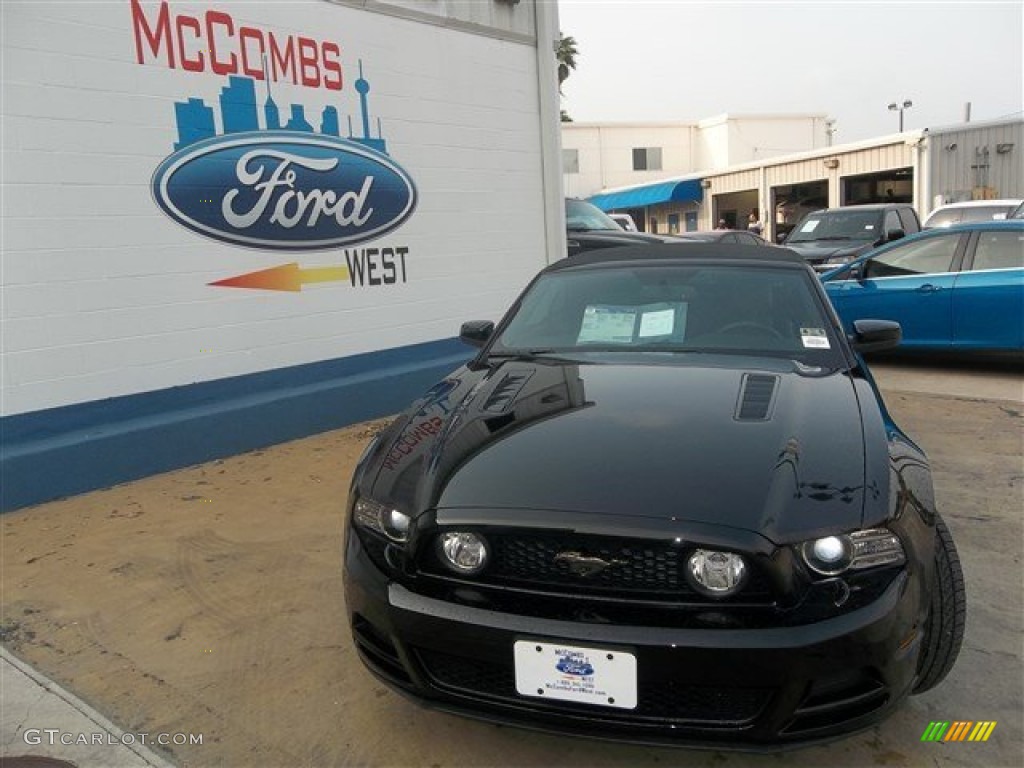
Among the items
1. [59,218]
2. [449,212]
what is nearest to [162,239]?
[59,218]

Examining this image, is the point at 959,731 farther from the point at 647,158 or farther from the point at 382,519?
the point at 647,158

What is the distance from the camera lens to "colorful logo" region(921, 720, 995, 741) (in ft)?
7.86

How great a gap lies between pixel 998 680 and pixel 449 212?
228 inches

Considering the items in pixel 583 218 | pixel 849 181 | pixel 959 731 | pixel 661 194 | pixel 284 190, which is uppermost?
pixel 661 194

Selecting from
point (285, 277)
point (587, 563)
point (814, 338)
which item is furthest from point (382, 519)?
point (285, 277)

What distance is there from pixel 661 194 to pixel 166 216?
3021 centimetres

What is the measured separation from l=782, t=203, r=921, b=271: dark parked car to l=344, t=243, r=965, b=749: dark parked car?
396 inches

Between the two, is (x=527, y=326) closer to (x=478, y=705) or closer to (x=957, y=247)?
(x=478, y=705)

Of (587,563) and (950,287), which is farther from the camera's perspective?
(950,287)

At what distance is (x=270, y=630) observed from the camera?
321cm

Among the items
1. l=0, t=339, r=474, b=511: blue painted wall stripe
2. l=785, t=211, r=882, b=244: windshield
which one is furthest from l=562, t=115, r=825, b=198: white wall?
l=0, t=339, r=474, b=511: blue painted wall stripe

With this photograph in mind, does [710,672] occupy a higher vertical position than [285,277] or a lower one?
lower

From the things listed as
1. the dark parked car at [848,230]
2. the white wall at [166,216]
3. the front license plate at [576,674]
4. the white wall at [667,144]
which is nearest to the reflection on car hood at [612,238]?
the white wall at [166,216]

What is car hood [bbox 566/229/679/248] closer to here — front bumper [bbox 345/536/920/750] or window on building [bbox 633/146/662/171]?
front bumper [bbox 345/536/920/750]
